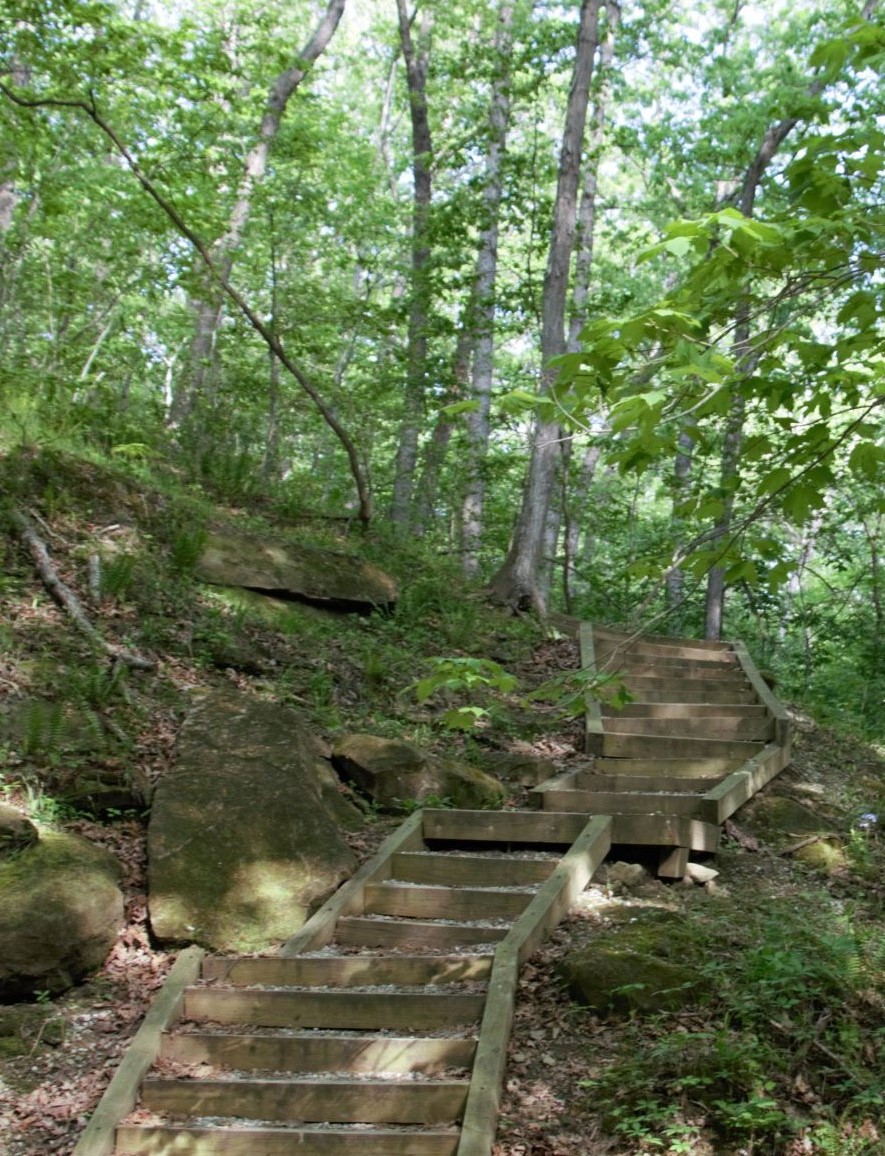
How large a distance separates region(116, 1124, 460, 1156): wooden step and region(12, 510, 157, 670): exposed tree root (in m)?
3.97

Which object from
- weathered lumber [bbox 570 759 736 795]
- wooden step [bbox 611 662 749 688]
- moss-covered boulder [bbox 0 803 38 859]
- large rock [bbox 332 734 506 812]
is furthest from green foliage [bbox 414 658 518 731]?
wooden step [bbox 611 662 749 688]

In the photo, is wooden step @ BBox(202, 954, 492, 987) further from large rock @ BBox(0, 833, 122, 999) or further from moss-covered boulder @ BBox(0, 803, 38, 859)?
moss-covered boulder @ BBox(0, 803, 38, 859)

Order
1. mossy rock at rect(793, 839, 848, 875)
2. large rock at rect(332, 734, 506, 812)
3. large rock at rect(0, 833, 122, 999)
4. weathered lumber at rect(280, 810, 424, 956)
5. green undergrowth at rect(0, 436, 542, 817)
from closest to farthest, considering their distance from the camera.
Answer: large rock at rect(0, 833, 122, 999), weathered lumber at rect(280, 810, 424, 956), green undergrowth at rect(0, 436, 542, 817), mossy rock at rect(793, 839, 848, 875), large rock at rect(332, 734, 506, 812)

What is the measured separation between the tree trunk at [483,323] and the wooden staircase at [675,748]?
3725mm

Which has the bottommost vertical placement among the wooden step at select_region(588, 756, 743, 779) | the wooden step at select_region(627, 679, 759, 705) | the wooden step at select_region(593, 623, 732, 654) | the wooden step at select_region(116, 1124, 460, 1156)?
the wooden step at select_region(116, 1124, 460, 1156)

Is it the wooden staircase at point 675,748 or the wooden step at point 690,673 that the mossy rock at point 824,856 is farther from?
the wooden step at point 690,673

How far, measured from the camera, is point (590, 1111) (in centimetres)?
388

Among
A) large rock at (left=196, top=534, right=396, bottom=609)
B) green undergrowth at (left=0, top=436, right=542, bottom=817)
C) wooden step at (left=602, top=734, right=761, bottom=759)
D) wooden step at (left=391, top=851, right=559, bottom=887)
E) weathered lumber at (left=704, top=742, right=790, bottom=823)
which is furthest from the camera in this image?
large rock at (left=196, top=534, right=396, bottom=609)

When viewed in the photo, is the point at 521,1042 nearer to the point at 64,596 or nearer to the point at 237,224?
the point at 64,596

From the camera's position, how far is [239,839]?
564 cm

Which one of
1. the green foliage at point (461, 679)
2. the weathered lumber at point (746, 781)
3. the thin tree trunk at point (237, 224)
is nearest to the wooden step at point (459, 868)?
the weathered lumber at point (746, 781)

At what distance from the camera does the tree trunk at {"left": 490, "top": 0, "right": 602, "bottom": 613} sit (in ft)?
40.2

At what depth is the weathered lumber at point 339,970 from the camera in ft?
15.8

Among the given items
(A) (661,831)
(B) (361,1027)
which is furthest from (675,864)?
(B) (361,1027)
